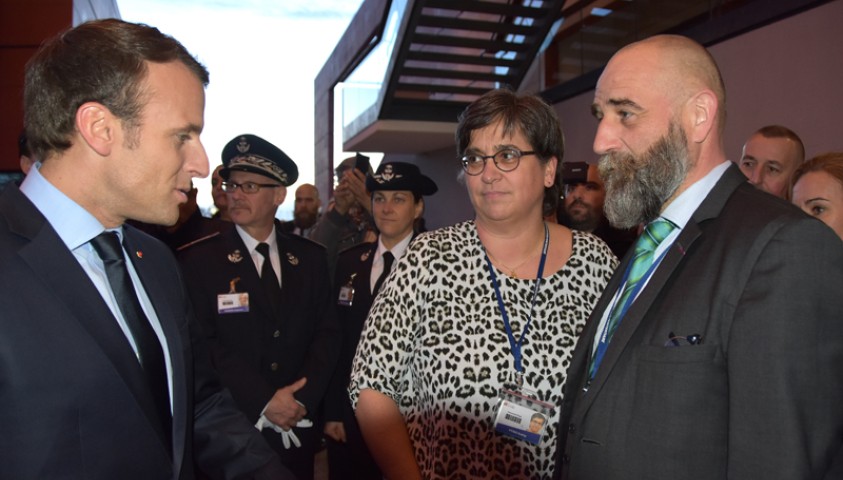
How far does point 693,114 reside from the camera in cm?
149

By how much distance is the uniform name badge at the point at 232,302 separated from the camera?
3.06m

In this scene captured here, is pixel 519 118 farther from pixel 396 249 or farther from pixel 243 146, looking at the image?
pixel 243 146

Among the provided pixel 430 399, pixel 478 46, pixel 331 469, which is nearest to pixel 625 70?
pixel 430 399

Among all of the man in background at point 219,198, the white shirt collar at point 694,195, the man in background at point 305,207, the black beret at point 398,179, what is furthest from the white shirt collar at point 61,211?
the man in background at point 305,207

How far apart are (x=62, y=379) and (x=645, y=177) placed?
135 centimetres

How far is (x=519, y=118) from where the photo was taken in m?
2.05

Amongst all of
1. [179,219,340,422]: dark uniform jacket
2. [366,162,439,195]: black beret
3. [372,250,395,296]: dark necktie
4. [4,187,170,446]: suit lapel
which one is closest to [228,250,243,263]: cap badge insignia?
[179,219,340,422]: dark uniform jacket

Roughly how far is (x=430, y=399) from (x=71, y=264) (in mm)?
1113

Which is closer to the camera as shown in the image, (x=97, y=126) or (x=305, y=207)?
(x=97, y=126)

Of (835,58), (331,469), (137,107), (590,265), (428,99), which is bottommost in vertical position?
(331,469)

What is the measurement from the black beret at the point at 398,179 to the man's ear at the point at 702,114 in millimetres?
2481

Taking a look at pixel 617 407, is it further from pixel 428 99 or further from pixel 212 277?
pixel 428 99

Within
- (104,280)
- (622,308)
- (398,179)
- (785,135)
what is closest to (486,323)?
(622,308)

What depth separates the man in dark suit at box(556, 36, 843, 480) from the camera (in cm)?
112
